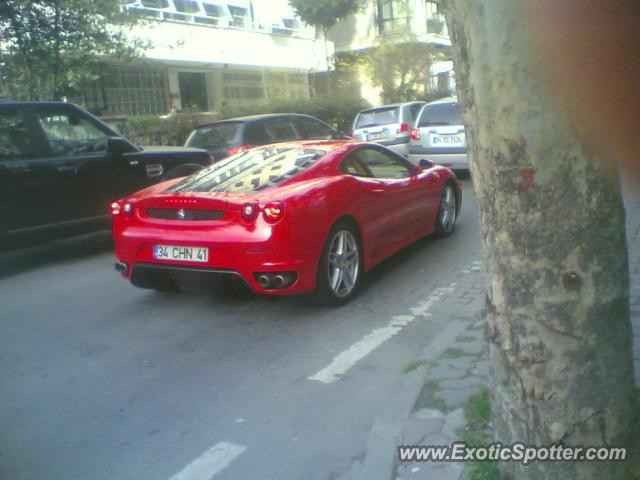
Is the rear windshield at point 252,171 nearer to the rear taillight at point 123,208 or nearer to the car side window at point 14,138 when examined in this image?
the rear taillight at point 123,208

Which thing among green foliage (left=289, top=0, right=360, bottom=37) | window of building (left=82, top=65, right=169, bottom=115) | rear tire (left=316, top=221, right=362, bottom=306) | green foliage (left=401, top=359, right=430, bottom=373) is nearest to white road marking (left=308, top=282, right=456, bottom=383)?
green foliage (left=401, top=359, right=430, bottom=373)

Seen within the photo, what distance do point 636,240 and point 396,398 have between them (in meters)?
3.95

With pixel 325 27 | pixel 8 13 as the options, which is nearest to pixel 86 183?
pixel 8 13

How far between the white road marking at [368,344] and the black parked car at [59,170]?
4.48 metres

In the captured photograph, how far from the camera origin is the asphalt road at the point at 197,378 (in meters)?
3.51

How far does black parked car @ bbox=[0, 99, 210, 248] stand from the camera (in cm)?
762

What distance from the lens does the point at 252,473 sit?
10.9 ft

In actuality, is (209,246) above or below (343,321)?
above

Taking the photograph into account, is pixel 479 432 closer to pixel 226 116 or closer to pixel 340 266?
pixel 340 266

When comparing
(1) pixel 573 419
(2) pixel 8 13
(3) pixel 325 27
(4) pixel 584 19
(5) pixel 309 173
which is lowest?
(1) pixel 573 419

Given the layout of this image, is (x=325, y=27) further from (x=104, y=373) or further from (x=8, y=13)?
(x=104, y=373)

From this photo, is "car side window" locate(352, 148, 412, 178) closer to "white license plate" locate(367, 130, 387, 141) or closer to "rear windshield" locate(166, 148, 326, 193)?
"rear windshield" locate(166, 148, 326, 193)

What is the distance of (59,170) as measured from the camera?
8016 mm

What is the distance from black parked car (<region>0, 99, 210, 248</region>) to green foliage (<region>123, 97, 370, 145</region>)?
1121 cm
